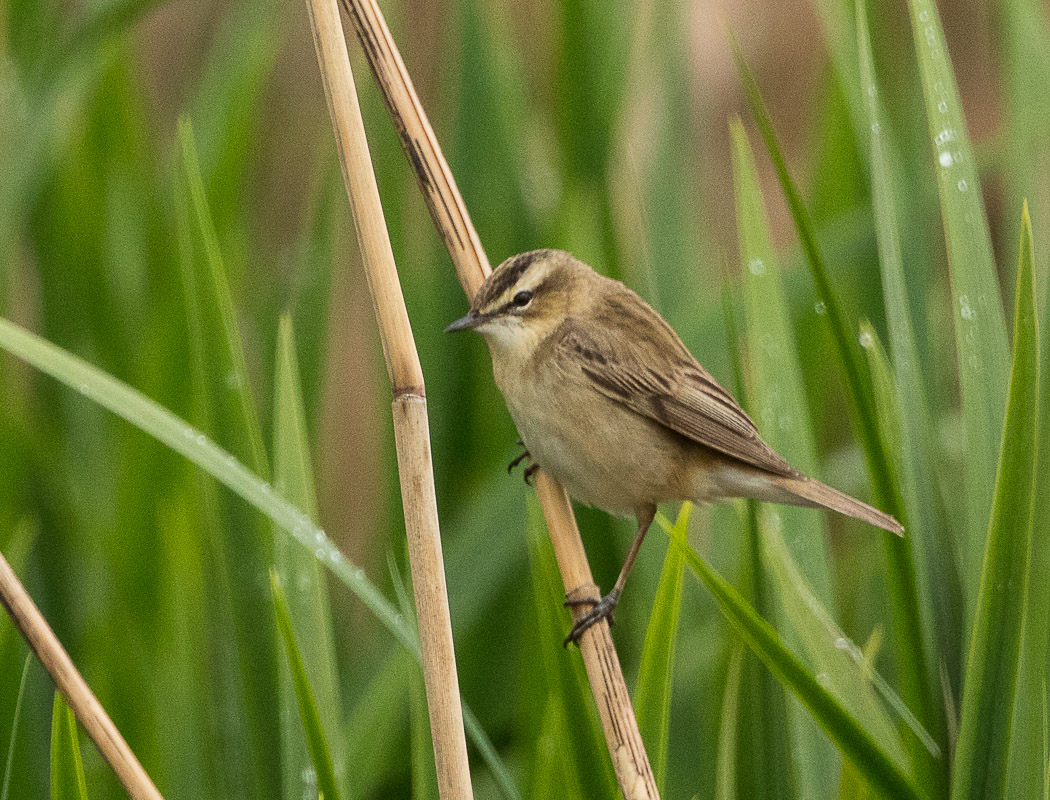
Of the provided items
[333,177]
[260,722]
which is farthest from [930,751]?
[333,177]

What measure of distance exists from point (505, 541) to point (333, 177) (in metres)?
0.87

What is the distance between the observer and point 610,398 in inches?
70.6

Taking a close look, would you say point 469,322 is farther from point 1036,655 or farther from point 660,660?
point 1036,655

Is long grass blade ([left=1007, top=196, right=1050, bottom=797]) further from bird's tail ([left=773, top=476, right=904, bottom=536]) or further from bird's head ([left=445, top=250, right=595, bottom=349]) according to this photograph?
bird's head ([left=445, top=250, right=595, bottom=349])

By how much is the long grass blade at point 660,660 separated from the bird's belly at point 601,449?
14.7 inches

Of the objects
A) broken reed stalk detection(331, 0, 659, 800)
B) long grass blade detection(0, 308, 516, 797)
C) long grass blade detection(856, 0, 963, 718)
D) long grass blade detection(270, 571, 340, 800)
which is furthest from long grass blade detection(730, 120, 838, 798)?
long grass blade detection(270, 571, 340, 800)

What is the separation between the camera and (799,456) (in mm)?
1625

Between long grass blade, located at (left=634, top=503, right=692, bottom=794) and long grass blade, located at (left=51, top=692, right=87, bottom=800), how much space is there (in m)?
0.61

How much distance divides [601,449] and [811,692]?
0.64 metres

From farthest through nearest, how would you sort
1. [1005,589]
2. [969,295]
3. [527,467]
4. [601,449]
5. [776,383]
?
1. [527,467]
2. [601,449]
3. [776,383]
4. [969,295]
5. [1005,589]

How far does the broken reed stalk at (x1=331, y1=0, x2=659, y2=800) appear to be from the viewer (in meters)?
1.24

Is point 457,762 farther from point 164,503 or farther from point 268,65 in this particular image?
point 268,65

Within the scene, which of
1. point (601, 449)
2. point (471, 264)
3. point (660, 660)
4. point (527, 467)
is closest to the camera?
point (660, 660)

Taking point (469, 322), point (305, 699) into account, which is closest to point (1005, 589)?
point (305, 699)
